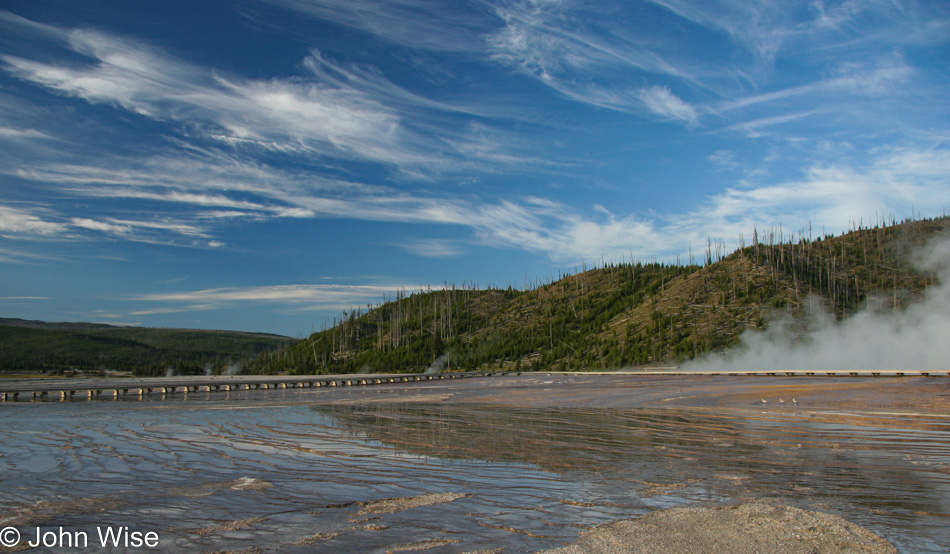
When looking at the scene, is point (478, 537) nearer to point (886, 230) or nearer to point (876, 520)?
point (876, 520)

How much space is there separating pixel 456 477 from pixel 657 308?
337 feet

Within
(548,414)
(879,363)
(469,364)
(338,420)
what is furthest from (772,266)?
(338,420)

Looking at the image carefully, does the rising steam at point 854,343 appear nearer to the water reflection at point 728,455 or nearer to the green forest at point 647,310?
the green forest at point 647,310

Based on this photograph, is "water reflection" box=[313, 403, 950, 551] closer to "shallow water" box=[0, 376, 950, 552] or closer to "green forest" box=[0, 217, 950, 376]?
"shallow water" box=[0, 376, 950, 552]

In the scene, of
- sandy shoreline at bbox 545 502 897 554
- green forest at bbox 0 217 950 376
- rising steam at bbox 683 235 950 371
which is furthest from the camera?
green forest at bbox 0 217 950 376

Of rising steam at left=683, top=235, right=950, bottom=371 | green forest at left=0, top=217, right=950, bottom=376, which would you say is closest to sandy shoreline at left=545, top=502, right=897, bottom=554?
rising steam at left=683, top=235, right=950, bottom=371

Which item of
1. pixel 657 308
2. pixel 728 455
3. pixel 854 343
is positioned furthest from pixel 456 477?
pixel 657 308

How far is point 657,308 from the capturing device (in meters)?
108

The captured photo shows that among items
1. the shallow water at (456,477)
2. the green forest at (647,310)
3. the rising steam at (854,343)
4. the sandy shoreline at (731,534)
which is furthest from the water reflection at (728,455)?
the green forest at (647,310)

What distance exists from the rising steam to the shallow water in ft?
187

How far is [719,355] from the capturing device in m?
79.7

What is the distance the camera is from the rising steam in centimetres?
6712

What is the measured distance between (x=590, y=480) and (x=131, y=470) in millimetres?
10103

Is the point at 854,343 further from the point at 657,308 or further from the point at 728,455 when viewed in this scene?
the point at 728,455
